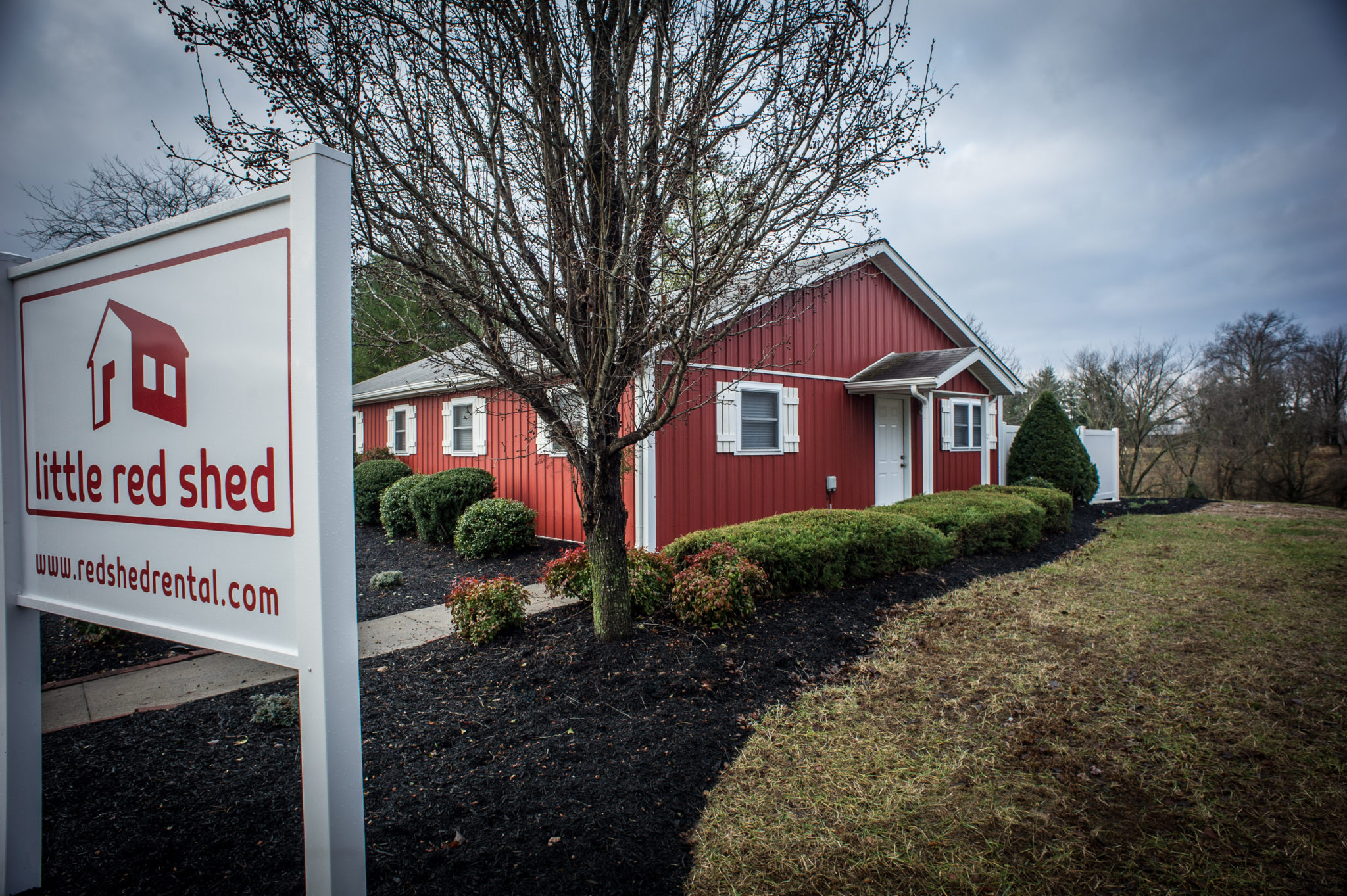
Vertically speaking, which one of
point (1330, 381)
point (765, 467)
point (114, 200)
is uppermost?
point (114, 200)

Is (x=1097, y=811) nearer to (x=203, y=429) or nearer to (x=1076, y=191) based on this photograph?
(x=203, y=429)

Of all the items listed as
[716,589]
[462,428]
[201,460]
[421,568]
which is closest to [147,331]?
[201,460]

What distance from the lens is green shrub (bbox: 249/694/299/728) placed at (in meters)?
3.45

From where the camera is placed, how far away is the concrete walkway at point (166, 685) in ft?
12.1

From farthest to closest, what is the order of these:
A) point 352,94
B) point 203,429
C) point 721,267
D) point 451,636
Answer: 1. point 451,636
2. point 721,267
3. point 352,94
4. point 203,429

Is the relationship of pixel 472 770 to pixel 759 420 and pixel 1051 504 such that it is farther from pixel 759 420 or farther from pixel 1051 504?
pixel 1051 504

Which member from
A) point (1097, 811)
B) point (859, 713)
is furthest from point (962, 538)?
point (1097, 811)

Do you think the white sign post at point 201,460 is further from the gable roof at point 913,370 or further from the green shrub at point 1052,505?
the green shrub at point 1052,505

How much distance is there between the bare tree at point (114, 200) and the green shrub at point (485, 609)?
526 inches

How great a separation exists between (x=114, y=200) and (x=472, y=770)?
1707 centimetres

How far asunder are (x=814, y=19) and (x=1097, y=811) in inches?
171

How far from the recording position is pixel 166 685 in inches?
162

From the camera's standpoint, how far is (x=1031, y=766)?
303cm

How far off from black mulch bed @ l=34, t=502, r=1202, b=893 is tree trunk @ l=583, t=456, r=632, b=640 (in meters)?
0.17
